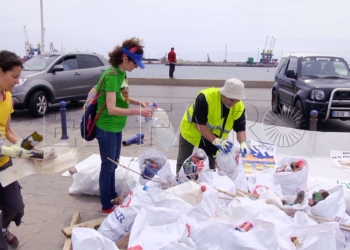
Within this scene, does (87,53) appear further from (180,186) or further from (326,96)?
(180,186)

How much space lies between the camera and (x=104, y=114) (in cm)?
334

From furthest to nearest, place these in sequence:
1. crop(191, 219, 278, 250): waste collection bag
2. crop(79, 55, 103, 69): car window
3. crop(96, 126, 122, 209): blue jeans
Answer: crop(79, 55, 103, 69): car window → crop(96, 126, 122, 209): blue jeans → crop(191, 219, 278, 250): waste collection bag

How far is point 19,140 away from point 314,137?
15.7 feet

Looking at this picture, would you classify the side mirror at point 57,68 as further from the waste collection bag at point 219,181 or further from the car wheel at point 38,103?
the waste collection bag at point 219,181

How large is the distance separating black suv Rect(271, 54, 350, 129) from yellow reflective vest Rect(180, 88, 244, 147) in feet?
15.6

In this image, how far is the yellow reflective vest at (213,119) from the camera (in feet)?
11.3

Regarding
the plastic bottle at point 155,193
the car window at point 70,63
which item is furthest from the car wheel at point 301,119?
the car window at point 70,63

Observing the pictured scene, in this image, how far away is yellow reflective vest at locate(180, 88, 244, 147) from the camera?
3455 millimetres

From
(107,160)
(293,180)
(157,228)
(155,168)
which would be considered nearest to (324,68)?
(293,180)

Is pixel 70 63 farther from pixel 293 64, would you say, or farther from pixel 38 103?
pixel 293 64

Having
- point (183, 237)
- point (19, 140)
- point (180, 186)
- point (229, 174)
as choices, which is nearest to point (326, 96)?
point (229, 174)

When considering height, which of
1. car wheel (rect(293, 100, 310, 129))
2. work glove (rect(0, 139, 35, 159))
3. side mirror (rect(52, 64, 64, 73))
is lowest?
car wheel (rect(293, 100, 310, 129))

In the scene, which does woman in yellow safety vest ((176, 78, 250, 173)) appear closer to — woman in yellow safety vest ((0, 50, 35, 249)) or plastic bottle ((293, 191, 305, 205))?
plastic bottle ((293, 191, 305, 205))

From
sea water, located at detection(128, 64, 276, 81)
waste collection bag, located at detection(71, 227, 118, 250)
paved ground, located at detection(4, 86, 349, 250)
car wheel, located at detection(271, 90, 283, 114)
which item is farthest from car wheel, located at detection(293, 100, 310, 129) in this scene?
sea water, located at detection(128, 64, 276, 81)
